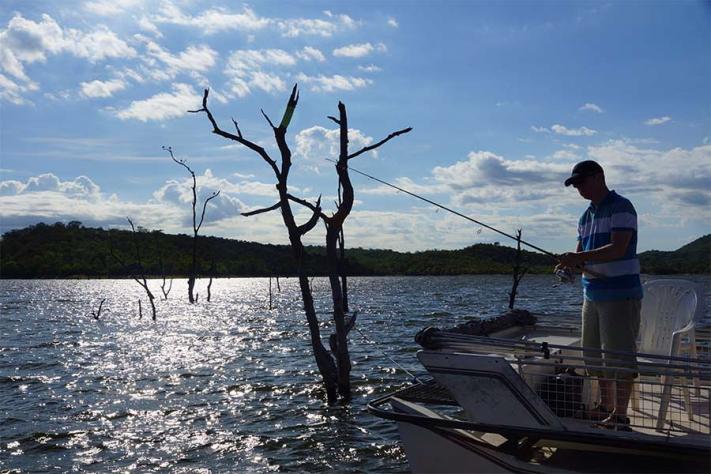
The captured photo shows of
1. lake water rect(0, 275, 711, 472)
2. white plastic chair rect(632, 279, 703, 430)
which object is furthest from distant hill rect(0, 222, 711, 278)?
white plastic chair rect(632, 279, 703, 430)

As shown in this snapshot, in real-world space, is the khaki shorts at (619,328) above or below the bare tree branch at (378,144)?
below

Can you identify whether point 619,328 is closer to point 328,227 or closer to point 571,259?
point 571,259

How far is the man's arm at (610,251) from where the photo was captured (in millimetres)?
4926

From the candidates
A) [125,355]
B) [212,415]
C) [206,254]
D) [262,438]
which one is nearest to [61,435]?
[212,415]

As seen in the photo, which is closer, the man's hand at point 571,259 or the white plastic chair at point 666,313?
the man's hand at point 571,259

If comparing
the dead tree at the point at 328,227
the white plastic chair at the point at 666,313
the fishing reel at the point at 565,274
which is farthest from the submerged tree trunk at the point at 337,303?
the fishing reel at the point at 565,274

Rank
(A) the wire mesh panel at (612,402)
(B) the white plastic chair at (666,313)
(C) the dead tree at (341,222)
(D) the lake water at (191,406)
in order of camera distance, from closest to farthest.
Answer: (A) the wire mesh panel at (612,402) < (B) the white plastic chair at (666,313) < (D) the lake water at (191,406) < (C) the dead tree at (341,222)

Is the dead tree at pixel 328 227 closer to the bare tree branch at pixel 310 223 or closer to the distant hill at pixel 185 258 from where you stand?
the bare tree branch at pixel 310 223

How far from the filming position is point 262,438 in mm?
8891

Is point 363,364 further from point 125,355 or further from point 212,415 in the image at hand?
point 125,355

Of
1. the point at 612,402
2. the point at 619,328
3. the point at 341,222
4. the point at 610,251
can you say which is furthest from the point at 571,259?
the point at 341,222

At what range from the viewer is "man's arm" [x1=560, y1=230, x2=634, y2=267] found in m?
4.93

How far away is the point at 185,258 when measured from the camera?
10962cm

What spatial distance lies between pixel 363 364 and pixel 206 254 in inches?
4666
